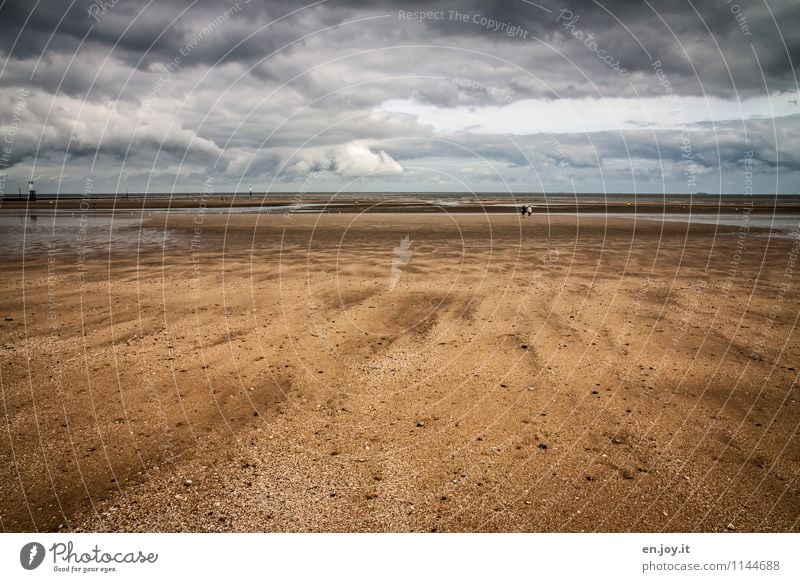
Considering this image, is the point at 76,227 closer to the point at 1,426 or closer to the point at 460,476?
the point at 1,426

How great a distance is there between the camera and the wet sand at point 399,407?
5902 mm

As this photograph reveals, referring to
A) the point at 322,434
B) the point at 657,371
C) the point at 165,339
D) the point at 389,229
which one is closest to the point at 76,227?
the point at 389,229

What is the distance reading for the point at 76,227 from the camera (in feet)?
147
